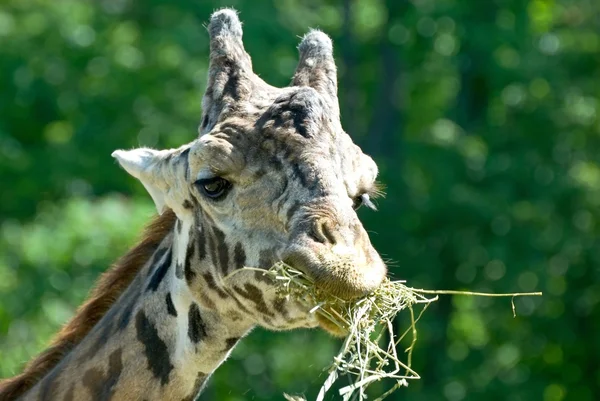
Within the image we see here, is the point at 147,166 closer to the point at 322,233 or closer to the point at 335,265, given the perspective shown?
the point at 322,233

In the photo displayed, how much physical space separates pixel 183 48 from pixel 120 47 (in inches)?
82.1

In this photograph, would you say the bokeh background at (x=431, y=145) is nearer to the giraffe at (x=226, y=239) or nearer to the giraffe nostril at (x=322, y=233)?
the giraffe at (x=226, y=239)

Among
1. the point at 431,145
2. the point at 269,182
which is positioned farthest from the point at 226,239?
the point at 431,145

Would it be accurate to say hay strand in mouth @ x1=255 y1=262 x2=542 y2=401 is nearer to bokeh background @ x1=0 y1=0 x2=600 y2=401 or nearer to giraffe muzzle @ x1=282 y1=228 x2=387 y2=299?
giraffe muzzle @ x1=282 y1=228 x2=387 y2=299

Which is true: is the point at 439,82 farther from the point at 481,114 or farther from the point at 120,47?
the point at 120,47

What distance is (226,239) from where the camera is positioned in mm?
5809

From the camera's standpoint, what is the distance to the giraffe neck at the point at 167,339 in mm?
5914

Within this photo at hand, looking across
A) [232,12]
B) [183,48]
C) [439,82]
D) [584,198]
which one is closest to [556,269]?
[584,198]

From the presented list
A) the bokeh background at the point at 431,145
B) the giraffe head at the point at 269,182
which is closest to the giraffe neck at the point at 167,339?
the giraffe head at the point at 269,182

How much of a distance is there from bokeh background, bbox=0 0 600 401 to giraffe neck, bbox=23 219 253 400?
54.1ft

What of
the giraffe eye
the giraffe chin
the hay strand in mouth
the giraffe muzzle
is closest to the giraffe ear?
the giraffe eye

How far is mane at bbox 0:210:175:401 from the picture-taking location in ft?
21.2

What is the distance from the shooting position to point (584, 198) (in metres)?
25.0

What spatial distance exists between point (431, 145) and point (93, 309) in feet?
64.5
